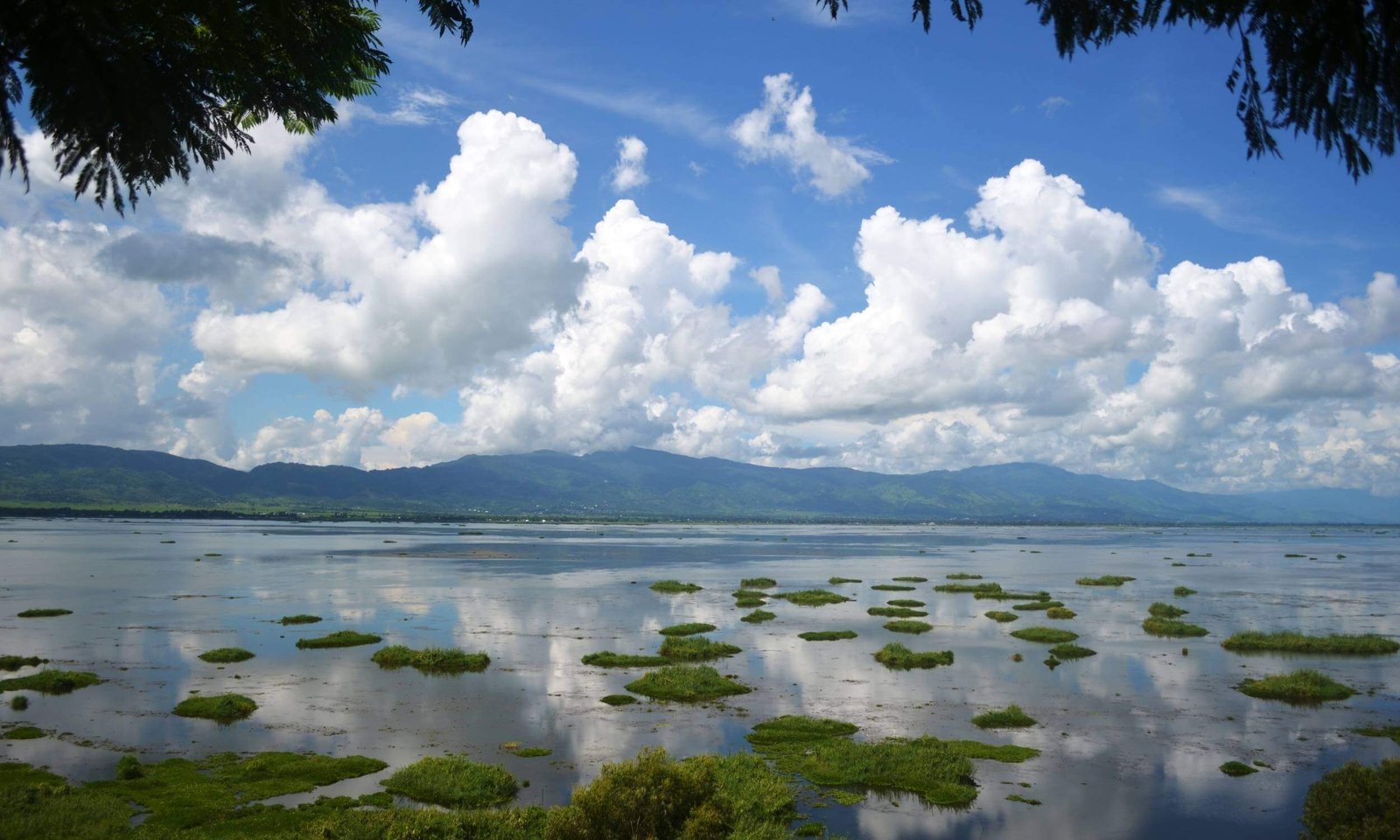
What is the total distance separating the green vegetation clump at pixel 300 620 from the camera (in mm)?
64062

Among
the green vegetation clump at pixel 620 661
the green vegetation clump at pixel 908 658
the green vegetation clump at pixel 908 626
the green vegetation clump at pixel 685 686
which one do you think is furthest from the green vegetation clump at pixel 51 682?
the green vegetation clump at pixel 908 626

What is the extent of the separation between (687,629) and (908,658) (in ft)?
56.9

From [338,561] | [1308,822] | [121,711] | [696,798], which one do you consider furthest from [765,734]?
[338,561]

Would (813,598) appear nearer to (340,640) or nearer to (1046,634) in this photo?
(1046,634)

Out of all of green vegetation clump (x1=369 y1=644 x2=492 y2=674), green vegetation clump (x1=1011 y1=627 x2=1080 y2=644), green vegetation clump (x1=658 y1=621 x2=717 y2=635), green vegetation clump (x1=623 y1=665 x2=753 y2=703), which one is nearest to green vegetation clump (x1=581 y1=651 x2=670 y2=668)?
green vegetation clump (x1=623 y1=665 x2=753 y2=703)

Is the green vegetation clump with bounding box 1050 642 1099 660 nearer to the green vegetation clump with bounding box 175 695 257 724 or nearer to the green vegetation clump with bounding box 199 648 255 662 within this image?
the green vegetation clump with bounding box 175 695 257 724

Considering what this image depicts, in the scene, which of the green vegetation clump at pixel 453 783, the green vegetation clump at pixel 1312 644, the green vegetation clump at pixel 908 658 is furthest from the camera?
the green vegetation clump at pixel 1312 644

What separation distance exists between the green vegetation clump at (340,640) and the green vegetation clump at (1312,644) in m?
58.3

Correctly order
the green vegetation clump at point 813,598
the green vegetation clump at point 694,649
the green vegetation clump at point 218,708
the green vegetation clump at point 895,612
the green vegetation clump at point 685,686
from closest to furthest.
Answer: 1. the green vegetation clump at point 218,708
2. the green vegetation clump at point 685,686
3. the green vegetation clump at point 694,649
4. the green vegetation clump at point 895,612
5. the green vegetation clump at point 813,598

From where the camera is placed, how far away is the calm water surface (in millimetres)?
28172

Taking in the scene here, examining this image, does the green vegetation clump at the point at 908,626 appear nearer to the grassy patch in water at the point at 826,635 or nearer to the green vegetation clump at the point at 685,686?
the grassy patch in water at the point at 826,635

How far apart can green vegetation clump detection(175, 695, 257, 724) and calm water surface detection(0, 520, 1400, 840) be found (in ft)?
2.30

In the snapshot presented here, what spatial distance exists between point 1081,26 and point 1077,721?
114 feet

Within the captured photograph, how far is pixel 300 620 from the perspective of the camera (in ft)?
212
